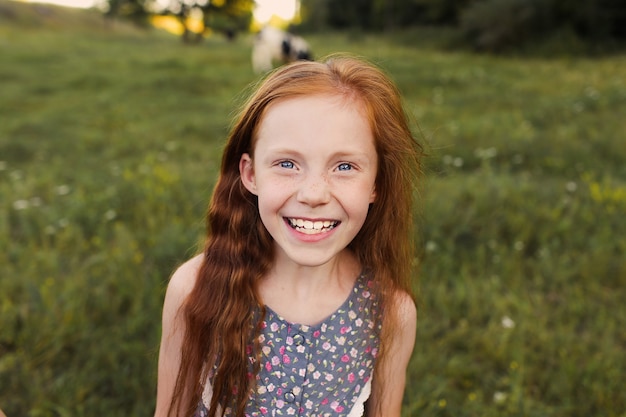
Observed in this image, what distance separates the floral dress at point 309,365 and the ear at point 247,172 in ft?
0.96

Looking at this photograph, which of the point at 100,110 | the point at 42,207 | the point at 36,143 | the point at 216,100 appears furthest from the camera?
the point at 216,100

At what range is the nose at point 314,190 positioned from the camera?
1.13 meters

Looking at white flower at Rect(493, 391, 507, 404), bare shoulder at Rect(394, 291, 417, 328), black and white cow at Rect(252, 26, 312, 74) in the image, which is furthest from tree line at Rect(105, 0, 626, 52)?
bare shoulder at Rect(394, 291, 417, 328)

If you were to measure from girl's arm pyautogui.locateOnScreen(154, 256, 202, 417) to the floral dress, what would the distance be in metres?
0.09

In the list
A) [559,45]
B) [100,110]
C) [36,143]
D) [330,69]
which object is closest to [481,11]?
[559,45]

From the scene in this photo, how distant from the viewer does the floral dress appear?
1.31m

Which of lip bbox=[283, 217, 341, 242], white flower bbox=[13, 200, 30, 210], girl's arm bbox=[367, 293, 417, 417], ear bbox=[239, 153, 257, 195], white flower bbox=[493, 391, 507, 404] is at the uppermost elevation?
ear bbox=[239, 153, 257, 195]

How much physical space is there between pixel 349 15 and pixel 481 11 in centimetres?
1305

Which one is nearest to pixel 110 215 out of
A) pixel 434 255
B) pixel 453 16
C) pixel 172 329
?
pixel 434 255

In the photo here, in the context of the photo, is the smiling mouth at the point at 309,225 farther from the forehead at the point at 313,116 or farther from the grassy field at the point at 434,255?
the grassy field at the point at 434,255

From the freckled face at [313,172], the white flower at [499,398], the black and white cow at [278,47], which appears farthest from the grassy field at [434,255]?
the black and white cow at [278,47]

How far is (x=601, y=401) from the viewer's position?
2.05m

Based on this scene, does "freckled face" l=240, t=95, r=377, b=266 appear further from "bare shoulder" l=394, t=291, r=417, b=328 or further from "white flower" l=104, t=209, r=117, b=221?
"white flower" l=104, t=209, r=117, b=221

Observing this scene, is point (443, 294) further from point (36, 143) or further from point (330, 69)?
point (36, 143)
